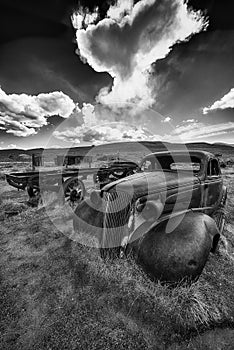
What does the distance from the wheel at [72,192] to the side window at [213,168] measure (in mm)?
5283

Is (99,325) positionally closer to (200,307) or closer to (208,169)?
(200,307)

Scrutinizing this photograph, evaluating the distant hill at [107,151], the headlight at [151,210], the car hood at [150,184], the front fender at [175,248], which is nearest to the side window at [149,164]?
the car hood at [150,184]

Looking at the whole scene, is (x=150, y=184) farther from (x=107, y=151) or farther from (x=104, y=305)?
(x=107, y=151)

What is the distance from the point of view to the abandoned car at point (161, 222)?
2.55m

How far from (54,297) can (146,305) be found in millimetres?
1370

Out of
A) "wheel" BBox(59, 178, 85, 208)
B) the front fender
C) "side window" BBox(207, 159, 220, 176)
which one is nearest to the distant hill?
"wheel" BBox(59, 178, 85, 208)

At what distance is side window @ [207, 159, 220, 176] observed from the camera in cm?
439

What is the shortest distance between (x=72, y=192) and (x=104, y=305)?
5514mm

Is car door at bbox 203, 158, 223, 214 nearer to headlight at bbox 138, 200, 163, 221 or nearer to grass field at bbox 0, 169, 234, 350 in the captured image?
grass field at bbox 0, 169, 234, 350

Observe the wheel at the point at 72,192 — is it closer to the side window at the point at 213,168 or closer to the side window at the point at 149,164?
the side window at the point at 149,164

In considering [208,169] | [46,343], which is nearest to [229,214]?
[208,169]

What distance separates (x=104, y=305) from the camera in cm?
241

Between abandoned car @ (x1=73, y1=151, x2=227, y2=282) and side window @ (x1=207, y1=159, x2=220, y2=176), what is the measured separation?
0.26 ft

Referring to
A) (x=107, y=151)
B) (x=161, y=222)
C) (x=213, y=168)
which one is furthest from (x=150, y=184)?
(x=107, y=151)
